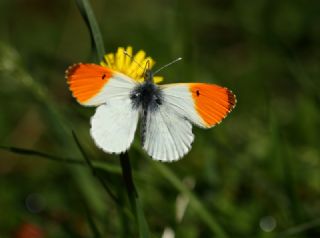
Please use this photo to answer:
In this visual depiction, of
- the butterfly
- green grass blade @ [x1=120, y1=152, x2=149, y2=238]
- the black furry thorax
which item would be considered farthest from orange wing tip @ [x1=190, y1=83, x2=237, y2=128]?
green grass blade @ [x1=120, y1=152, x2=149, y2=238]

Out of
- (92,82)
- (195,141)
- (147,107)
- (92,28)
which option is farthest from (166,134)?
(195,141)

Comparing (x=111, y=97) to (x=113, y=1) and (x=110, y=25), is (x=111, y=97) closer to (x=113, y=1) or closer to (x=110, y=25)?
(x=110, y=25)

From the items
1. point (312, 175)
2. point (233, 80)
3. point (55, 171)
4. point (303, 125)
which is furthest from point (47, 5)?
point (312, 175)

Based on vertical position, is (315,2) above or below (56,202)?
above

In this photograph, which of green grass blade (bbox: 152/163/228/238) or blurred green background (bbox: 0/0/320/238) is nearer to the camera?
green grass blade (bbox: 152/163/228/238)

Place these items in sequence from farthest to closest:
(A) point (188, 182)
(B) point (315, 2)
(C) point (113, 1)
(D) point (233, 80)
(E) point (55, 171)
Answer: (C) point (113, 1) < (B) point (315, 2) < (D) point (233, 80) < (E) point (55, 171) < (A) point (188, 182)

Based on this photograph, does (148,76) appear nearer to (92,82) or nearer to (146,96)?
(146,96)

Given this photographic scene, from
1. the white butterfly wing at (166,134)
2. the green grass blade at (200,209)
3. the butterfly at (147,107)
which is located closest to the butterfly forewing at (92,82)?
the butterfly at (147,107)

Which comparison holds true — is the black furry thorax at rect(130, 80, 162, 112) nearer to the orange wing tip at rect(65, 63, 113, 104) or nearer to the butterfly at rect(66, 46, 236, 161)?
the butterfly at rect(66, 46, 236, 161)
